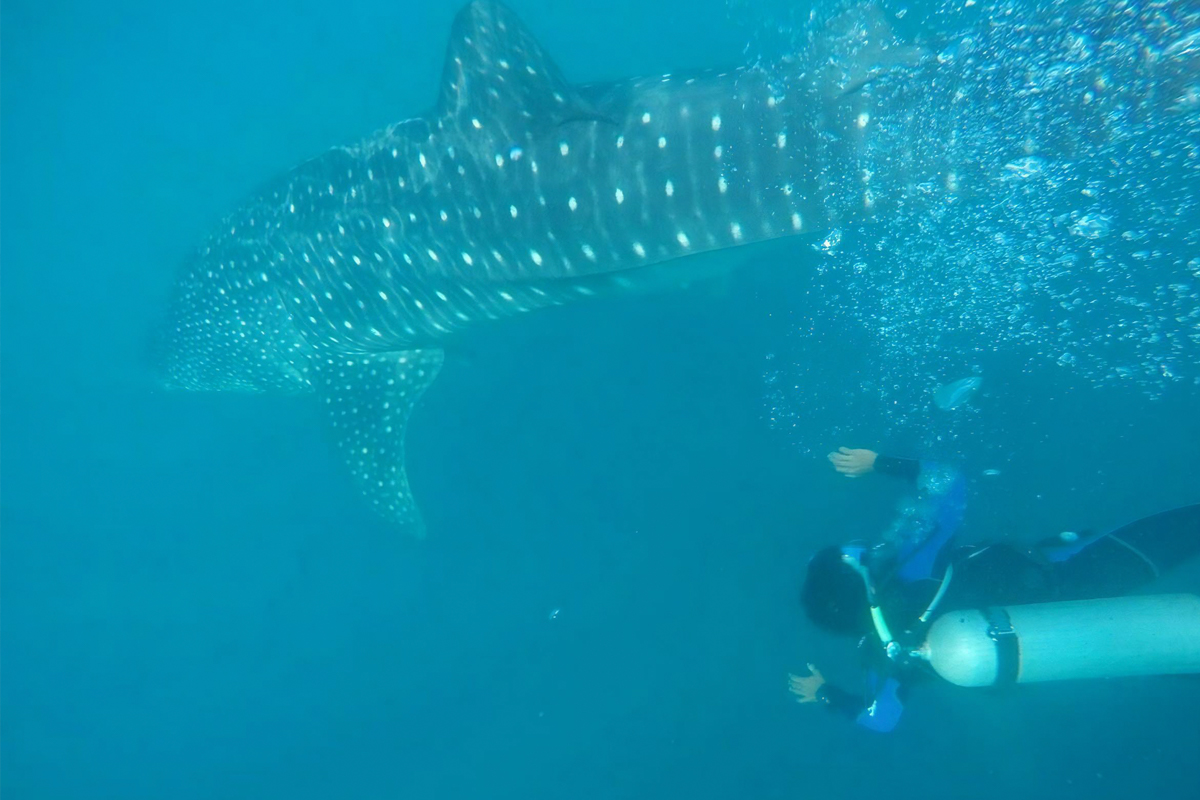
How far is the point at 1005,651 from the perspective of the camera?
416 cm

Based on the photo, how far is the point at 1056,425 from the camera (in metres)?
6.88

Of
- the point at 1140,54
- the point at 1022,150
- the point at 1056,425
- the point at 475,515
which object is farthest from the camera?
the point at 475,515

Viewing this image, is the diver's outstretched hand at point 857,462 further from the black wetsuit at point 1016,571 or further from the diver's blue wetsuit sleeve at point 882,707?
the diver's blue wetsuit sleeve at point 882,707

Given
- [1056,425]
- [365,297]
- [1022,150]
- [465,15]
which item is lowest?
[1056,425]

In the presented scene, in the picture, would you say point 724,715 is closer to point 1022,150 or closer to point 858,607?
point 858,607

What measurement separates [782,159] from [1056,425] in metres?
4.67

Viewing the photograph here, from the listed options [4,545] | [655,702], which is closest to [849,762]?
[655,702]

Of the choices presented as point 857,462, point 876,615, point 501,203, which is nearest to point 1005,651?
point 876,615

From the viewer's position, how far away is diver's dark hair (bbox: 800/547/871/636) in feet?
13.5

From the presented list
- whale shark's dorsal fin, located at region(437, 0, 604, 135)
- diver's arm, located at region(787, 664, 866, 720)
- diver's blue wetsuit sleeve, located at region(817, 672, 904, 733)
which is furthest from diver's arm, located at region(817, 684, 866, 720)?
whale shark's dorsal fin, located at region(437, 0, 604, 135)

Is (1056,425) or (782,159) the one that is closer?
(782,159)

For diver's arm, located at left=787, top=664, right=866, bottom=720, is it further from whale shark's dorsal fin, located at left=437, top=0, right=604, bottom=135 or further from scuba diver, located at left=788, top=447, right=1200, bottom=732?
whale shark's dorsal fin, located at left=437, top=0, right=604, bottom=135

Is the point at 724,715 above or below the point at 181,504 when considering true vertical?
below

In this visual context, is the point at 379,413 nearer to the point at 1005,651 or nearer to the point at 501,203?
the point at 501,203
